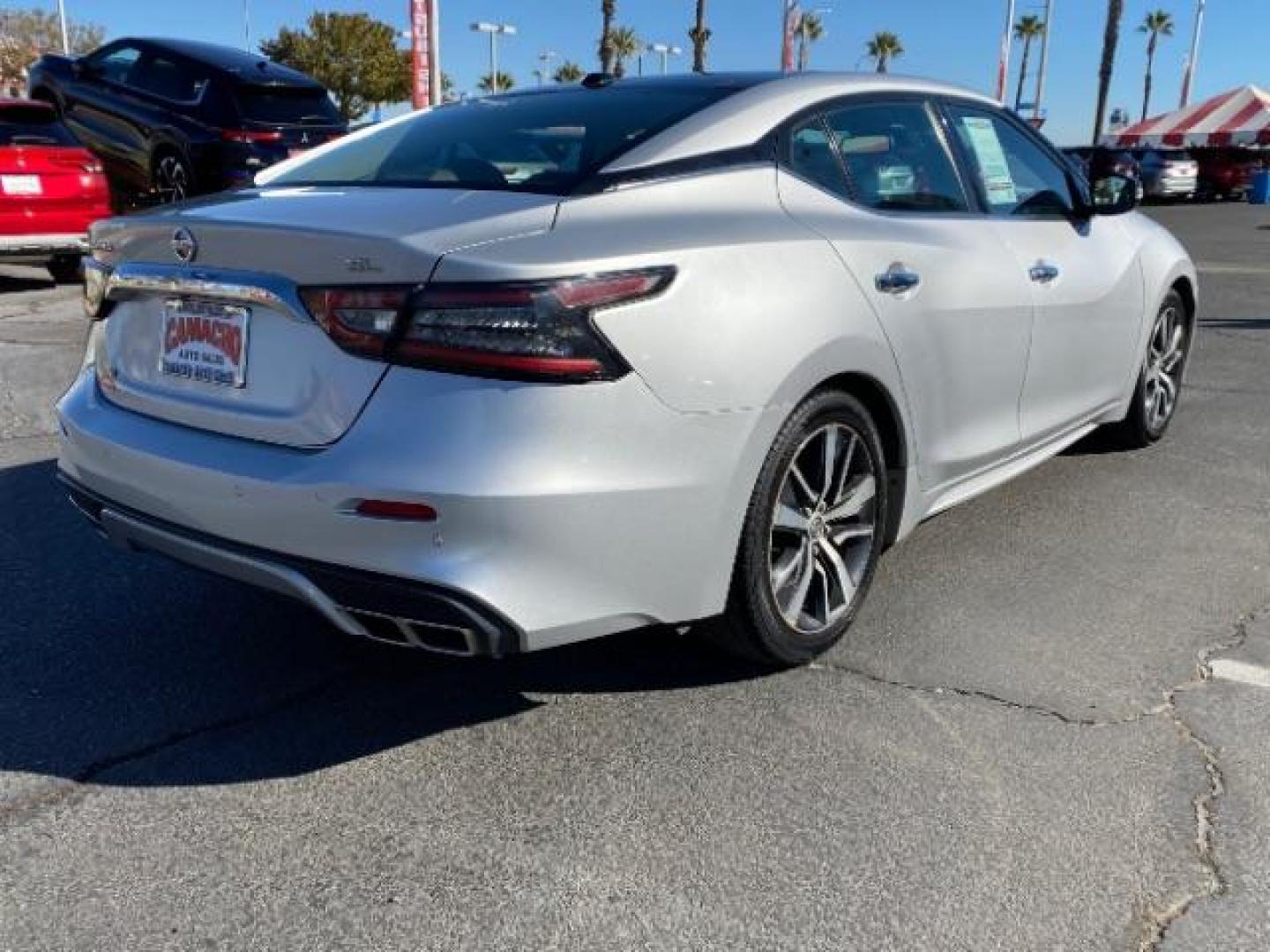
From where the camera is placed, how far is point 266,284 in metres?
2.54

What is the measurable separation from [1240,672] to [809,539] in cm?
126

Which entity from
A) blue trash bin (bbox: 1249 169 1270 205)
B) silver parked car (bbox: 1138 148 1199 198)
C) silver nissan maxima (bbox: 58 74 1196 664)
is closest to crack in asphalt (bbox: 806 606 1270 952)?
silver nissan maxima (bbox: 58 74 1196 664)

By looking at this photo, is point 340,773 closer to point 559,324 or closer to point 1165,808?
point 559,324

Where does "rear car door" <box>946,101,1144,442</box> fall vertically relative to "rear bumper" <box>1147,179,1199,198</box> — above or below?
above

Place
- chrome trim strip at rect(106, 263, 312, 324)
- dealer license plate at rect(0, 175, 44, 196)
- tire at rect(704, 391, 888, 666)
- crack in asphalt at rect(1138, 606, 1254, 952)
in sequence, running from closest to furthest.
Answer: crack in asphalt at rect(1138, 606, 1254, 952), chrome trim strip at rect(106, 263, 312, 324), tire at rect(704, 391, 888, 666), dealer license plate at rect(0, 175, 44, 196)

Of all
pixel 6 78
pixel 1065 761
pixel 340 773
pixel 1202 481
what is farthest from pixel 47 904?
pixel 6 78

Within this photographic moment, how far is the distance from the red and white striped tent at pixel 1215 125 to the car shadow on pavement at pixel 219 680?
41140mm

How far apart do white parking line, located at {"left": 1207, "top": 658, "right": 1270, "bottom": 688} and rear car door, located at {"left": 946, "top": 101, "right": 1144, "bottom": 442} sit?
108 centimetres

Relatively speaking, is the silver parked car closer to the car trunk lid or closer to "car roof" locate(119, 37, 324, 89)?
"car roof" locate(119, 37, 324, 89)

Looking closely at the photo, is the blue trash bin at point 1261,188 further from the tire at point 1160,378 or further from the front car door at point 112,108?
the tire at point 1160,378

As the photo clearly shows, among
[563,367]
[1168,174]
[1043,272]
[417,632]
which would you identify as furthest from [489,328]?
[1168,174]

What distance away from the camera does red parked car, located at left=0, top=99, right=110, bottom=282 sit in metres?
9.58

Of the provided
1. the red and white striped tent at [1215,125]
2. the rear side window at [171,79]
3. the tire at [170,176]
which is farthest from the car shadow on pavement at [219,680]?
the red and white striped tent at [1215,125]

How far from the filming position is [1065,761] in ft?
9.02
